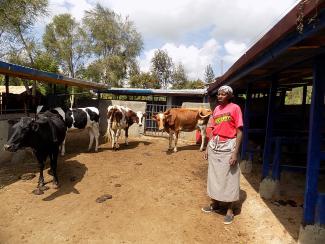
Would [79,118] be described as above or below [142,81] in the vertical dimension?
below

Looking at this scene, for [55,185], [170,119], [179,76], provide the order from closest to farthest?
[55,185], [170,119], [179,76]

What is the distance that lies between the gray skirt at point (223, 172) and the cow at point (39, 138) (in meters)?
3.50

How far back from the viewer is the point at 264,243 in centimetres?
471

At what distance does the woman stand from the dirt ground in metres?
0.53

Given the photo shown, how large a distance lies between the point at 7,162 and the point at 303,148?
7964 millimetres

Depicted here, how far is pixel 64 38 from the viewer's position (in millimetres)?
37188

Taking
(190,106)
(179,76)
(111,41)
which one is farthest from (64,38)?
(190,106)

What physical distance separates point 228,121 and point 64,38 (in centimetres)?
3570

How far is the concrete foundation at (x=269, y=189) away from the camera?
247 inches

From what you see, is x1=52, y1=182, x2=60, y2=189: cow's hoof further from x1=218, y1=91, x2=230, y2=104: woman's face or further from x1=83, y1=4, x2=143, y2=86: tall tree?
x1=83, y1=4, x2=143, y2=86: tall tree

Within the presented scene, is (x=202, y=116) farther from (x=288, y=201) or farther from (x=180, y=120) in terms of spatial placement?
(x=288, y=201)

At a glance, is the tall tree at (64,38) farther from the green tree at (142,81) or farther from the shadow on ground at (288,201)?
the shadow on ground at (288,201)

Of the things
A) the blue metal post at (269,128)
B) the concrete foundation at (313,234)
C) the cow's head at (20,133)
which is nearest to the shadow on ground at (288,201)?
the concrete foundation at (313,234)

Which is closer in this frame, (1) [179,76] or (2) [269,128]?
(2) [269,128]
